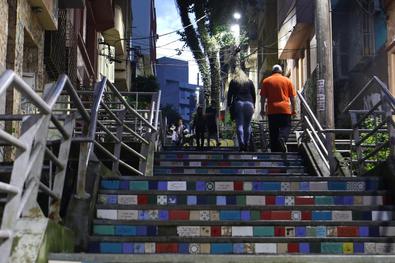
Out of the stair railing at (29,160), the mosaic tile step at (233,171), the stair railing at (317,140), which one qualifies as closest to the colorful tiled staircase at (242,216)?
the stair railing at (29,160)

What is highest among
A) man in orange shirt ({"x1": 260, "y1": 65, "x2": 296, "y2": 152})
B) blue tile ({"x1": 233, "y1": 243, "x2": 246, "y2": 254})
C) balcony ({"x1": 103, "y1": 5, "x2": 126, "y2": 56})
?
balcony ({"x1": 103, "y1": 5, "x2": 126, "y2": 56})

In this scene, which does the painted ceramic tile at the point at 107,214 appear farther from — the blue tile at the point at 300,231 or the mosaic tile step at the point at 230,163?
the mosaic tile step at the point at 230,163

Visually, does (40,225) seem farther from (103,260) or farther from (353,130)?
(353,130)

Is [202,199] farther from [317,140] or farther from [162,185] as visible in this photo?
[317,140]

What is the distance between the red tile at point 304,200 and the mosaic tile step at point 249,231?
21.4 inches

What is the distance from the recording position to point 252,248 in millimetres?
5902

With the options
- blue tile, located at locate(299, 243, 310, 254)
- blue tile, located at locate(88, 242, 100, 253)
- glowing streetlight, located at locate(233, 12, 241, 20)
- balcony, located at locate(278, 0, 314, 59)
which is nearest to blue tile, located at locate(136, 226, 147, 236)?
blue tile, located at locate(88, 242, 100, 253)

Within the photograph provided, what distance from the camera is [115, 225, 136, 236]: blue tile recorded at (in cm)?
600

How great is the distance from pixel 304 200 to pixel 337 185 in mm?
542

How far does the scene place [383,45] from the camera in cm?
1705

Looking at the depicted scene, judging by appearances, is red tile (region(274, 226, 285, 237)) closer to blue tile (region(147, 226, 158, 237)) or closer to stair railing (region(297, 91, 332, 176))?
blue tile (region(147, 226, 158, 237))

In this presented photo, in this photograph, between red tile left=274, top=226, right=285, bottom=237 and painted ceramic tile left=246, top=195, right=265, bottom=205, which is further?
painted ceramic tile left=246, top=195, right=265, bottom=205

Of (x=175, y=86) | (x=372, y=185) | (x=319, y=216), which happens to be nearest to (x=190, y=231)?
(x=319, y=216)

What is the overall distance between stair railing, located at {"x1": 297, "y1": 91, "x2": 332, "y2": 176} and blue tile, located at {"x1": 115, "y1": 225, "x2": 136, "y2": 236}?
371cm
